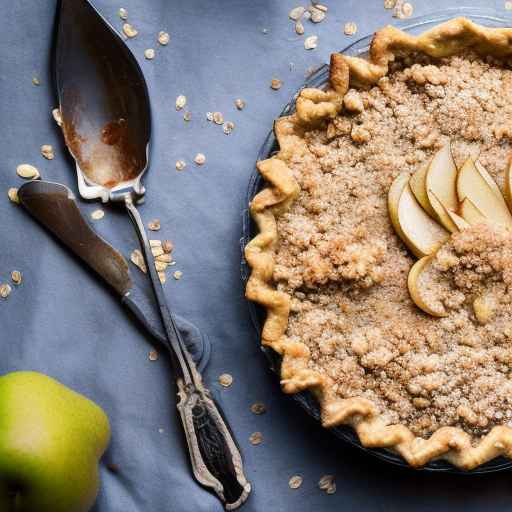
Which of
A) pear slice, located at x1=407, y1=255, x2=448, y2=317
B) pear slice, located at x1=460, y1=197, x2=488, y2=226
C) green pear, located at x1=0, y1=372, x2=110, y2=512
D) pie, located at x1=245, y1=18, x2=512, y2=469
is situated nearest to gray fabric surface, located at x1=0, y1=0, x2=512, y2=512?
green pear, located at x1=0, y1=372, x2=110, y2=512

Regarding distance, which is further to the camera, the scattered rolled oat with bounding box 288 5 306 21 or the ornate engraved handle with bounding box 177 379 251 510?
the scattered rolled oat with bounding box 288 5 306 21

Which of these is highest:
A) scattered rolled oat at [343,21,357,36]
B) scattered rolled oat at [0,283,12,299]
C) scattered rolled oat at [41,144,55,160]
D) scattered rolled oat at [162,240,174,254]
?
scattered rolled oat at [343,21,357,36]

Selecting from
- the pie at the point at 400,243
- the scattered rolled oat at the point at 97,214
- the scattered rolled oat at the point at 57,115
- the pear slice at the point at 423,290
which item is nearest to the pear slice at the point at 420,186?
the pie at the point at 400,243

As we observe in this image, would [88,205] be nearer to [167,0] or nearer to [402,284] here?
[167,0]

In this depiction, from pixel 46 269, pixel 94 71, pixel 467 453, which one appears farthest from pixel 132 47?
pixel 467 453

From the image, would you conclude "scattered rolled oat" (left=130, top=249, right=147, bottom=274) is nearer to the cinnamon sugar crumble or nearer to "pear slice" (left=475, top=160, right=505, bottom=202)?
the cinnamon sugar crumble

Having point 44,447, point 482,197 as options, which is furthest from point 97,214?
point 482,197

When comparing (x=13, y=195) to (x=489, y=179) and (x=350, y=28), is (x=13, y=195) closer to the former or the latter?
(x=350, y=28)

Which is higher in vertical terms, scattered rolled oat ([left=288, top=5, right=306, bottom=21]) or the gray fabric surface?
scattered rolled oat ([left=288, top=5, right=306, bottom=21])
